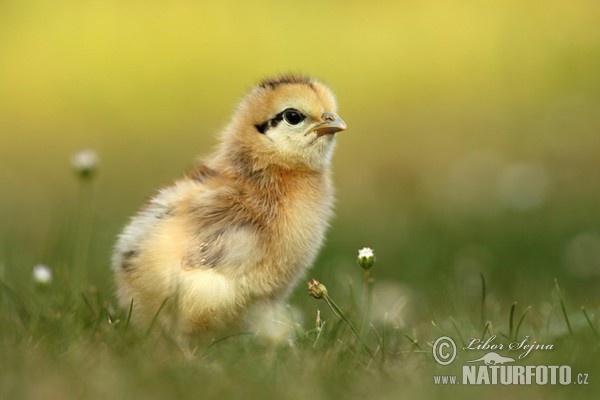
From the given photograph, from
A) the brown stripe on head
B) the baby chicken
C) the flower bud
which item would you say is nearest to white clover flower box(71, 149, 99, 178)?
the baby chicken

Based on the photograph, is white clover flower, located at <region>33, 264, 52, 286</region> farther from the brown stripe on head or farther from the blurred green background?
the brown stripe on head

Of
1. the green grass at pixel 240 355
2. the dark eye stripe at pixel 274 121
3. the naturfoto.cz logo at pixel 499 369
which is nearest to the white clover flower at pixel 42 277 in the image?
the green grass at pixel 240 355

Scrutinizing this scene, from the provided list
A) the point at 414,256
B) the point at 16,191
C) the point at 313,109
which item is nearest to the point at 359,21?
the point at 16,191

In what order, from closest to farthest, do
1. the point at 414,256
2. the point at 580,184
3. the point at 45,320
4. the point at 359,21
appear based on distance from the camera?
the point at 45,320 < the point at 414,256 < the point at 580,184 < the point at 359,21

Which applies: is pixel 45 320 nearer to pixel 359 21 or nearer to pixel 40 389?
pixel 40 389

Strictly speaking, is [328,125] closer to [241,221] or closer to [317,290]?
[241,221]

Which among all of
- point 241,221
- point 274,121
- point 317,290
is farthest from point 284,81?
point 317,290

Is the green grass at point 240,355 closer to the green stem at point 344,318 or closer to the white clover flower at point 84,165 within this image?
the green stem at point 344,318
